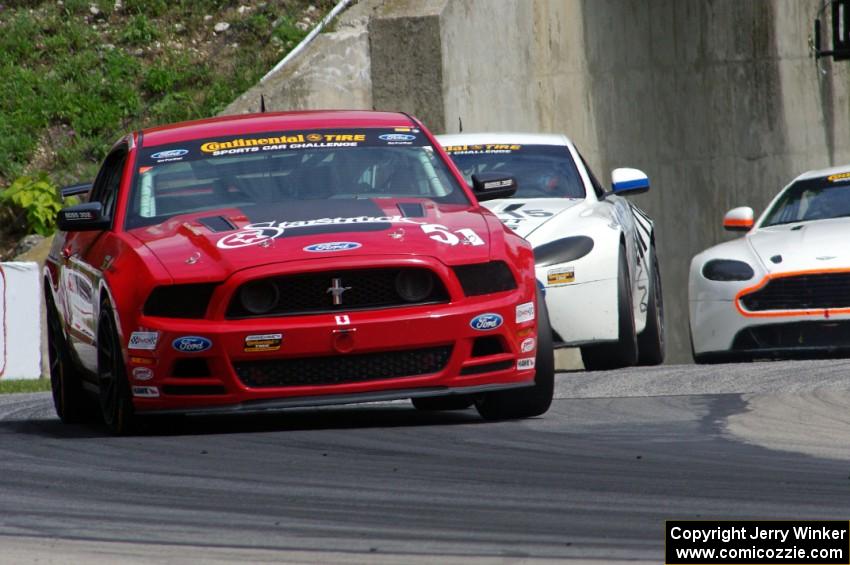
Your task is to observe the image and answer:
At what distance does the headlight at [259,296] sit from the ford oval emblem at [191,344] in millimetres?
221

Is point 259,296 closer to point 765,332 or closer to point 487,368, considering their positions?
point 487,368

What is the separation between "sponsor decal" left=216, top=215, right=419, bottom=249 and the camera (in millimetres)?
7922

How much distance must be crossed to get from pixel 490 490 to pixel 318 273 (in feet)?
6.45

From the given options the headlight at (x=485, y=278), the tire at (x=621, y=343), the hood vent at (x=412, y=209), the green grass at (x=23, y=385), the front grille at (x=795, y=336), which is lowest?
the green grass at (x=23, y=385)

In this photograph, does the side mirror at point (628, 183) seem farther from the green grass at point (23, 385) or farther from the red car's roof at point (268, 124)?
the green grass at point (23, 385)

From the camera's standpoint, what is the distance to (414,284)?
789 centimetres

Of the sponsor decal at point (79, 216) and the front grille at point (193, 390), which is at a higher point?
the sponsor decal at point (79, 216)

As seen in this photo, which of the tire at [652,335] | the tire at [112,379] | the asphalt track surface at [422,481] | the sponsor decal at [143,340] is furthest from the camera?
the tire at [652,335]

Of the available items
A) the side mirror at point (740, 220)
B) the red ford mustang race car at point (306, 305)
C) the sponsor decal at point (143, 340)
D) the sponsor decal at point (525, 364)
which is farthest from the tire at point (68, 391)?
the side mirror at point (740, 220)

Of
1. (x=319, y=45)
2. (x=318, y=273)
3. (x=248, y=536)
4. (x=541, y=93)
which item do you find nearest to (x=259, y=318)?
(x=318, y=273)

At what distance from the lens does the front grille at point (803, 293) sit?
12.4m

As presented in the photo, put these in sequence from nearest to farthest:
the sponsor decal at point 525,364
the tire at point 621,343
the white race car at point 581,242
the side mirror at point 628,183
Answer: the sponsor decal at point 525,364 < the white race car at point 581,242 < the tire at point 621,343 < the side mirror at point 628,183

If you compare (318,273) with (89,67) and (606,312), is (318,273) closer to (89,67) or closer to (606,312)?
(606,312)

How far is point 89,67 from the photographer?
21.4m
